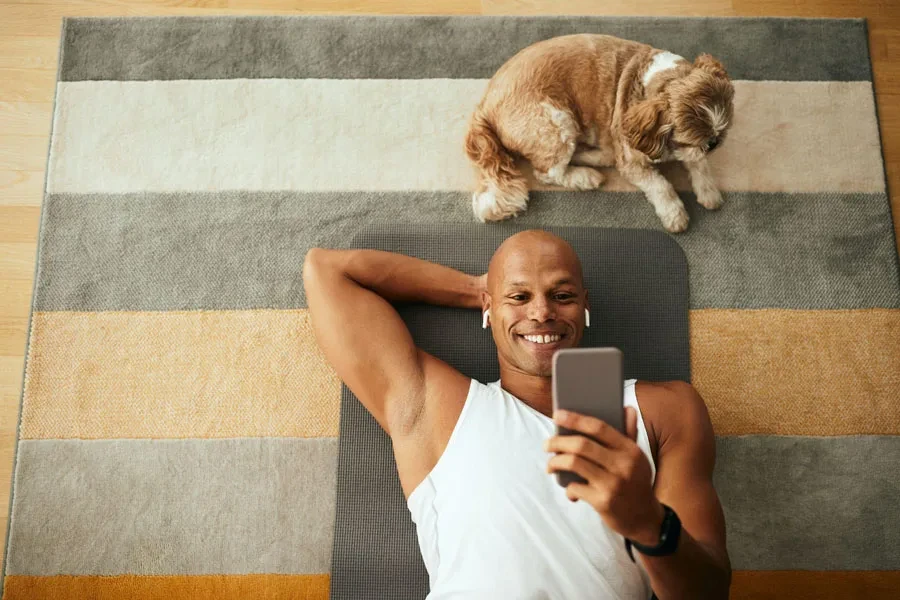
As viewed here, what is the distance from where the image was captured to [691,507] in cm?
144

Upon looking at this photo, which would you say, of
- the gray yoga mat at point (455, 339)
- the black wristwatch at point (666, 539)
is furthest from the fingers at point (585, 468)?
the gray yoga mat at point (455, 339)

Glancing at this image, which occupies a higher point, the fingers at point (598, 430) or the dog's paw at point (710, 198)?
the dog's paw at point (710, 198)

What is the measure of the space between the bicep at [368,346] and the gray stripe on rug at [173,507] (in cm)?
41

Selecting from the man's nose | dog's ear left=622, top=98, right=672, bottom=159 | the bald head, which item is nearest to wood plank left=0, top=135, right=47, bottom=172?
the bald head

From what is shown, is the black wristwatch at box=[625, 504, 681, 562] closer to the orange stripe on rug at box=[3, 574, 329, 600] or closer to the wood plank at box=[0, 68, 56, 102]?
the orange stripe on rug at box=[3, 574, 329, 600]

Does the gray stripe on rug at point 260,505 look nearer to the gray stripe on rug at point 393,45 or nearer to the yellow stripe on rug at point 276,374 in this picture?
the yellow stripe on rug at point 276,374

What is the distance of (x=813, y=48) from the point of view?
233cm

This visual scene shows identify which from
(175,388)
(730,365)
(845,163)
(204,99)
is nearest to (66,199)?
(204,99)

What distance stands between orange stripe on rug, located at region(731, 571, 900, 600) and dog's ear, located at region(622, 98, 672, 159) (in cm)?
132

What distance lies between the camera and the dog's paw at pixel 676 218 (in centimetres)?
211

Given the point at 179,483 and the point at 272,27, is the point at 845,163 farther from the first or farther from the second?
the point at 179,483

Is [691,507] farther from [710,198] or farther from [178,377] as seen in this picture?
[178,377]

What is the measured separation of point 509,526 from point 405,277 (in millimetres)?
758

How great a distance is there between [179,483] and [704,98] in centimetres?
196
